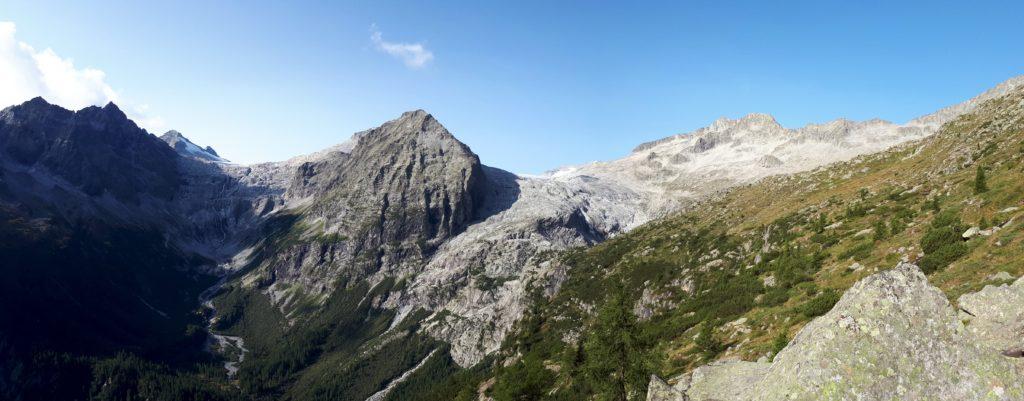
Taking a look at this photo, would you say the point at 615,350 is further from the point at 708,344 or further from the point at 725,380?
the point at 725,380

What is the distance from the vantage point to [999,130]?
67.3 metres

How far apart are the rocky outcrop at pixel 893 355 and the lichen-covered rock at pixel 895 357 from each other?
0.02m

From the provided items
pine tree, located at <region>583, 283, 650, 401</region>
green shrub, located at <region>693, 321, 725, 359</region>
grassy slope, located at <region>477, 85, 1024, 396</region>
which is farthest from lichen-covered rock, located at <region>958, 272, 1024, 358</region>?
green shrub, located at <region>693, 321, 725, 359</region>

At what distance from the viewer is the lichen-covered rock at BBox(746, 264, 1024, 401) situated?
43.7 feet

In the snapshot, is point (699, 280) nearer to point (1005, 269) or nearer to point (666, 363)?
point (666, 363)

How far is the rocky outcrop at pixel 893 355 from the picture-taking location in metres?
13.3

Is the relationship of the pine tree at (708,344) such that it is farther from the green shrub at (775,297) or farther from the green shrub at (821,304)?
the green shrub at (821,304)

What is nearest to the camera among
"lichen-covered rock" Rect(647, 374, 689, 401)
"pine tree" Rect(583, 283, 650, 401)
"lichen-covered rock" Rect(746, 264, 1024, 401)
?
"lichen-covered rock" Rect(746, 264, 1024, 401)

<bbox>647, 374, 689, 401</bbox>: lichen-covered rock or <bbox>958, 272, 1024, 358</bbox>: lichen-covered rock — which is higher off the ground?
<bbox>958, 272, 1024, 358</bbox>: lichen-covered rock

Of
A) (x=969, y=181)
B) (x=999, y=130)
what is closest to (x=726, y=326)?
(x=969, y=181)

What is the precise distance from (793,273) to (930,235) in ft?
53.5

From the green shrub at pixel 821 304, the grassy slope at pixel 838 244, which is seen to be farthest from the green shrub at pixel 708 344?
the green shrub at pixel 821 304

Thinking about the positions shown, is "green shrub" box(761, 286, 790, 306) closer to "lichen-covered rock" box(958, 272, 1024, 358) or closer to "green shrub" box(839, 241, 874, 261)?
"green shrub" box(839, 241, 874, 261)

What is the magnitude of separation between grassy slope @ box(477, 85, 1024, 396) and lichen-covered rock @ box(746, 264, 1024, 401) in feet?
64.2
